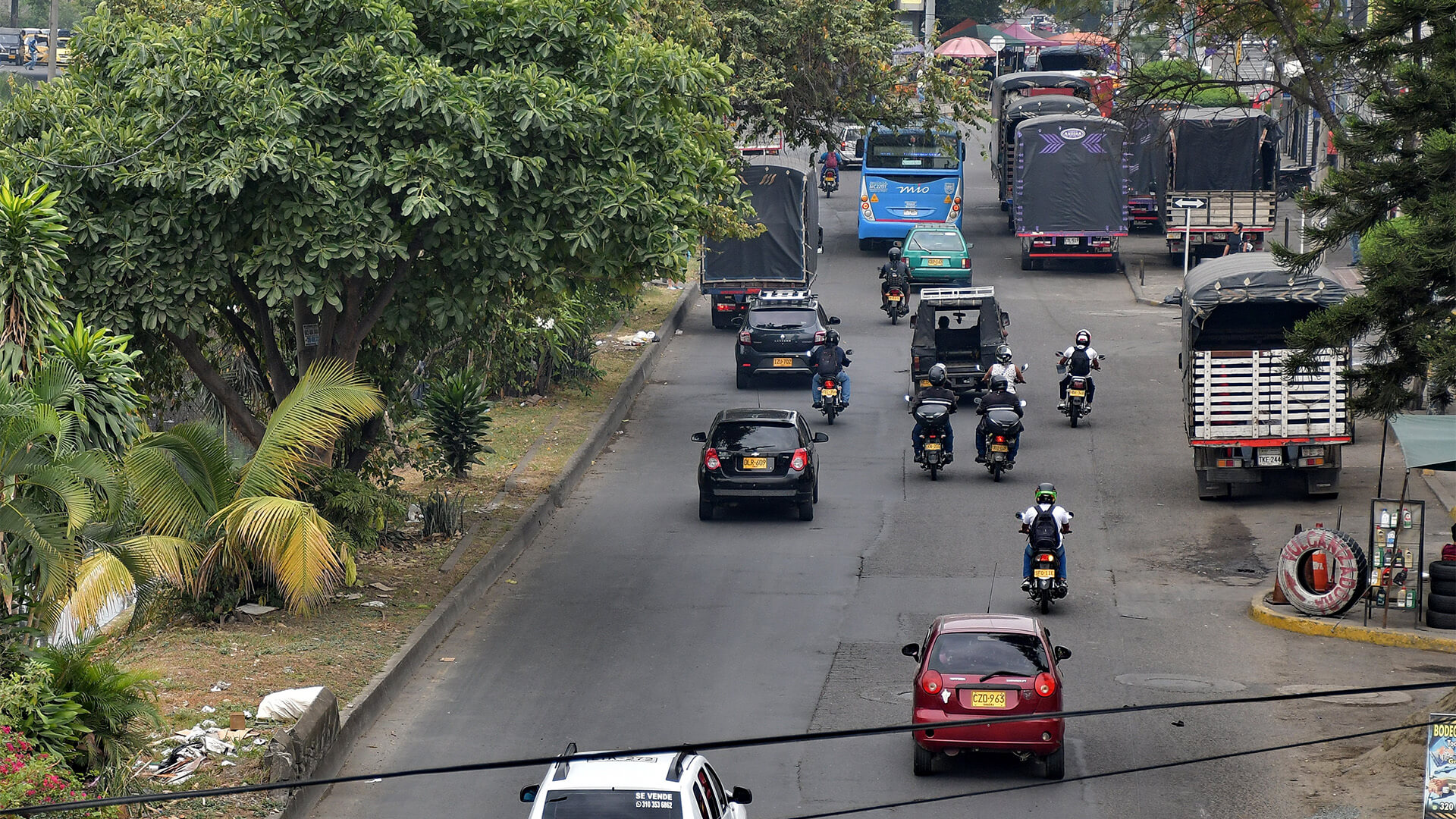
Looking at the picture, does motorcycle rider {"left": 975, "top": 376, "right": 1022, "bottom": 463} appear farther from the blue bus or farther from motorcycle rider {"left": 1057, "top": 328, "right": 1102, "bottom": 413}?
the blue bus

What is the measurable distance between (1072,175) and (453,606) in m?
27.3

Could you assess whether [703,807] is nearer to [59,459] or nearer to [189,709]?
[59,459]

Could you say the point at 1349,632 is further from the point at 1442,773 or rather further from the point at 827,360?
the point at 827,360

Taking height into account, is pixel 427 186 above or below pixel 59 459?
above

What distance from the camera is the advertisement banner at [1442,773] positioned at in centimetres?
1066

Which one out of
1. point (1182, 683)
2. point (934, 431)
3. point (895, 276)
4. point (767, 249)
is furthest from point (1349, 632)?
point (895, 276)

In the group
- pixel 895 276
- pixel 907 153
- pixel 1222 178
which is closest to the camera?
pixel 895 276

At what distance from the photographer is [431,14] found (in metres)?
17.6

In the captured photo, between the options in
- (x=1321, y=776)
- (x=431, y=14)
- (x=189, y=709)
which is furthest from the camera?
(x=431, y=14)

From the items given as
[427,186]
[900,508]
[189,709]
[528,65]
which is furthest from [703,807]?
[900,508]

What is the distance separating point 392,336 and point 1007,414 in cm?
933

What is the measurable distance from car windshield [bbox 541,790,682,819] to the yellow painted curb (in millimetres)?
10030

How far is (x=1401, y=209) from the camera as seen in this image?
48.6 feet

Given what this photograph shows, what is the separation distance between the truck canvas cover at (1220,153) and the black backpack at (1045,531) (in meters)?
25.9
